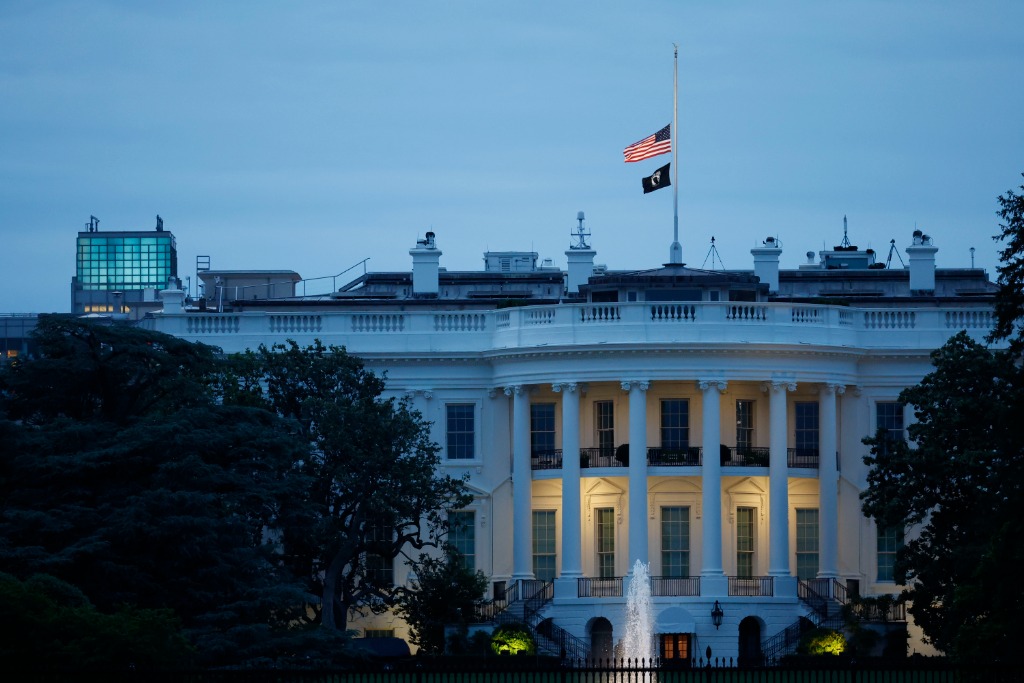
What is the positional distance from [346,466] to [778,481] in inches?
591

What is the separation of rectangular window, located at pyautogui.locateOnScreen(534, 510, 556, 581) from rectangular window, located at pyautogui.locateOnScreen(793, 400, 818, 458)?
8.36m

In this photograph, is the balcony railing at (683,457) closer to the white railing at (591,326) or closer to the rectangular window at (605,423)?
the rectangular window at (605,423)

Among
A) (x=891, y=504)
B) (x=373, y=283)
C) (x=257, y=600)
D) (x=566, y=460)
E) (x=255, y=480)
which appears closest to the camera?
(x=257, y=600)

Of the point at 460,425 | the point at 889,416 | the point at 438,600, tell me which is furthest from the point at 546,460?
the point at 889,416

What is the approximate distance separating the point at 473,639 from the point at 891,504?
12974 millimetres

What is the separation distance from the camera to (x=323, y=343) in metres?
84.2

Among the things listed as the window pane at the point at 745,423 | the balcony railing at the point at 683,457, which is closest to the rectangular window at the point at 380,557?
the balcony railing at the point at 683,457

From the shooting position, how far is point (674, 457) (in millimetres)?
81938

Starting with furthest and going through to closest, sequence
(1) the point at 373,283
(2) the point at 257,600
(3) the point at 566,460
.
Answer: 1. (1) the point at 373,283
2. (3) the point at 566,460
3. (2) the point at 257,600

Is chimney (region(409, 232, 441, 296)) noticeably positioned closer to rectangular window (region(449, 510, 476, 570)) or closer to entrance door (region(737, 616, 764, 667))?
rectangular window (region(449, 510, 476, 570))

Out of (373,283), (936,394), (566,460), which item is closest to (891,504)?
(936,394)

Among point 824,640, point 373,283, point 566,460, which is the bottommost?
point 824,640

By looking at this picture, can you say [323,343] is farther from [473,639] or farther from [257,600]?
[257,600]

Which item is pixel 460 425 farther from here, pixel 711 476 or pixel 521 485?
pixel 711 476
